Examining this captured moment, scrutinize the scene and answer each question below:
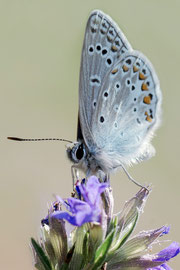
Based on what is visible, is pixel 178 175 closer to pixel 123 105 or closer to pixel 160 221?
pixel 160 221

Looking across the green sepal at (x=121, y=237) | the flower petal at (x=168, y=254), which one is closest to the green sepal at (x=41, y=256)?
the green sepal at (x=121, y=237)

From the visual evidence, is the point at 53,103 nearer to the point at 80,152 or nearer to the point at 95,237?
the point at 80,152

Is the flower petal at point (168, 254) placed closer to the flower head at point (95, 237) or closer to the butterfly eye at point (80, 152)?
the flower head at point (95, 237)

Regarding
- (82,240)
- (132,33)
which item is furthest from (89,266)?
(132,33)

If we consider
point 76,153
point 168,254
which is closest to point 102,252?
point 168,254

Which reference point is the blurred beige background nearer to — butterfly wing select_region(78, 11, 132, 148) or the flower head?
butterfly wing select_region(78, 11, 132, 148)

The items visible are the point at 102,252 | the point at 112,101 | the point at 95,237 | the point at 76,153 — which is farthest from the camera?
the point at 112,101
